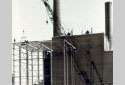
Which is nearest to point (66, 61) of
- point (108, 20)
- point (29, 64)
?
point (29, 64)

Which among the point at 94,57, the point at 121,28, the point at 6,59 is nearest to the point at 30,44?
the point at 94,57

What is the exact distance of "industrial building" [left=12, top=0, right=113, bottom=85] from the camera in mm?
19141

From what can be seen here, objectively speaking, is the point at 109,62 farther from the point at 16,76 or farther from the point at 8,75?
the point at 8,75

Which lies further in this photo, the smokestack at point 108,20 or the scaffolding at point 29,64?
the smokestack at point 108,20

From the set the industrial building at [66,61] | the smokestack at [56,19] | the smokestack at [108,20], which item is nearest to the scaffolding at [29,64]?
the industrial building at [66,61]

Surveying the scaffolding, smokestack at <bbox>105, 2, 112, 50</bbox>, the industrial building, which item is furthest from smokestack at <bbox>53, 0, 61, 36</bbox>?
smokestack at <bbox>105, 2, 112, 50</bbox>

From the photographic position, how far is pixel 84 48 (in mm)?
20031

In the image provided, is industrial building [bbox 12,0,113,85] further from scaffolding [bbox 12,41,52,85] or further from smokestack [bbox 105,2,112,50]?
smokestack [bbox 105,2,112,50]

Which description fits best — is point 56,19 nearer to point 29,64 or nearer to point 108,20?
point 108,20

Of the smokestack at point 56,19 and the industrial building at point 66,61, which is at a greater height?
the smokestack at point 56,19

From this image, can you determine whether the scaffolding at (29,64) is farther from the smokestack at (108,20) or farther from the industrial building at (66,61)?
the smokestack at (108,20)

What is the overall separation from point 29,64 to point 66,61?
8.58 ft

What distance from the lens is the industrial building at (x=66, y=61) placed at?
19.1m

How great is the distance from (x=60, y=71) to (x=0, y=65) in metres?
14.0
